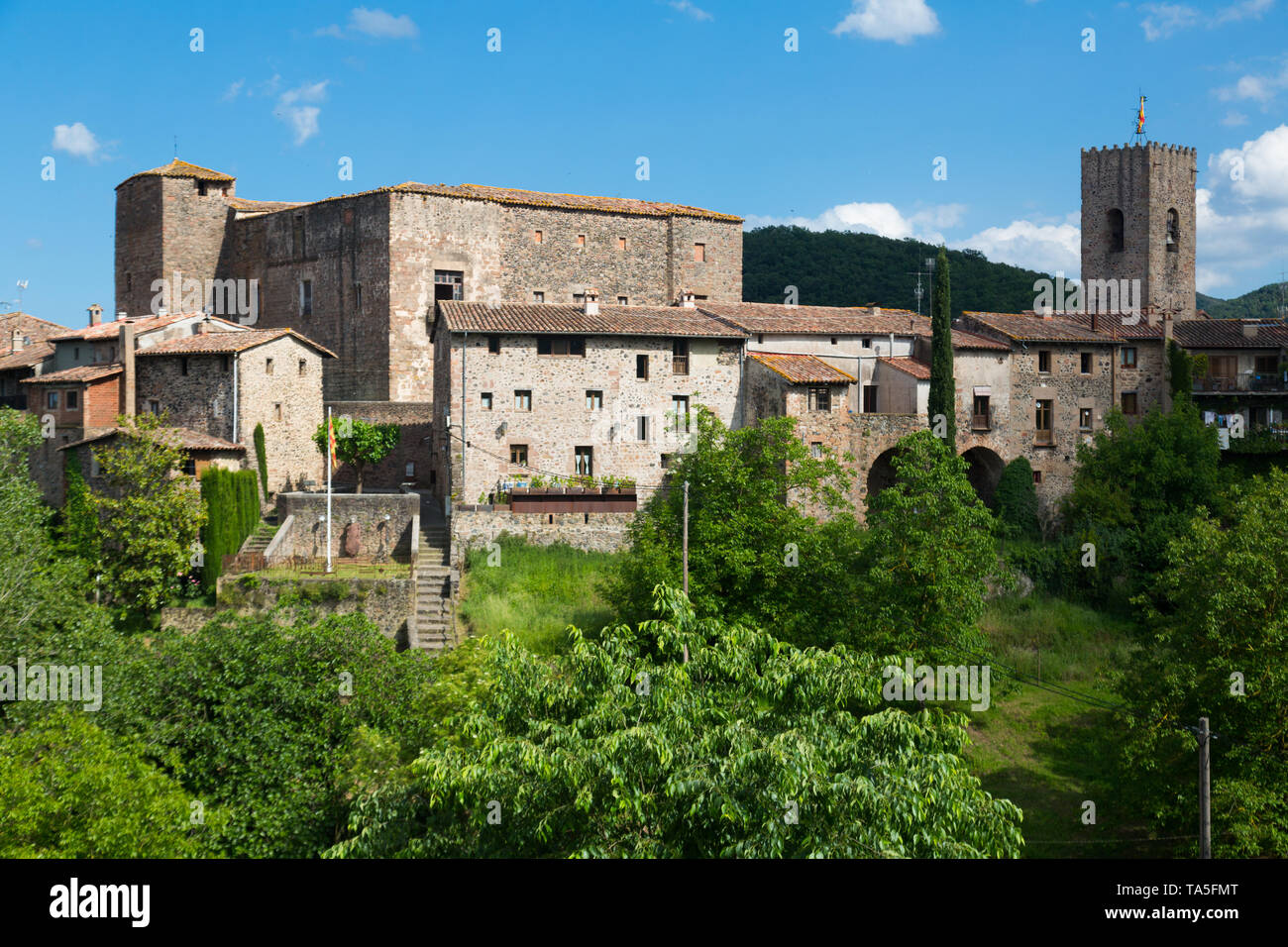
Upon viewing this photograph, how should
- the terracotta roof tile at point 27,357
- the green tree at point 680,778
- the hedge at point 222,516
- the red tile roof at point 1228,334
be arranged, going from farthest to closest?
1. the red tile roof at point 1228,334
2. the terracotta roof tile at point 27,357
3. the hedge at point 222,516
4. the green tree at point 680,778

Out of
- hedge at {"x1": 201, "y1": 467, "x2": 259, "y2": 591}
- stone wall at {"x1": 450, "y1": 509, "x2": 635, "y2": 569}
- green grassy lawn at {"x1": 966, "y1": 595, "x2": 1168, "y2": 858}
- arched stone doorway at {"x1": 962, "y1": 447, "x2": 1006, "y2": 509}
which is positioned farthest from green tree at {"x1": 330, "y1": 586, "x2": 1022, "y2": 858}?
arched stone doorway at {"x1": 962, "y1": 447, "x2": 1006, "y2": 509}

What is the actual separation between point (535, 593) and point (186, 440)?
12.1m

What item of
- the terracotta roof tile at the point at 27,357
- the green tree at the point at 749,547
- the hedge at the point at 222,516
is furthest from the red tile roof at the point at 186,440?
the green tree at the point at 749,547

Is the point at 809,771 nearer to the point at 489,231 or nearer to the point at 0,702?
the point at 0,702

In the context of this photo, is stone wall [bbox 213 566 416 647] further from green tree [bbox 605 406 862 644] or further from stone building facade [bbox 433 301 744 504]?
stone building facade [bbox 433 301 744 504]

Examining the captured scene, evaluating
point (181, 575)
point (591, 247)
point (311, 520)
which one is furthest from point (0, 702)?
point (591, 247)

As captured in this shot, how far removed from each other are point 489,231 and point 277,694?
3112cm

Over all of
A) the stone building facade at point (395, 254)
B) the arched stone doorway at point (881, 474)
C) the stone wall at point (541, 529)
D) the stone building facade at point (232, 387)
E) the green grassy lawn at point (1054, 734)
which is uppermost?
the stone building facade at point (395, 254)

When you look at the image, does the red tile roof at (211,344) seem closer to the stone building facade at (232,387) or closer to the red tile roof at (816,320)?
the stone building facade at (232,387)

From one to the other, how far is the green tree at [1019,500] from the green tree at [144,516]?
27.0m

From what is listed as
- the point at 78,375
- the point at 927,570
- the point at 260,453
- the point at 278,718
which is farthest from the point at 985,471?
the point at 78,375

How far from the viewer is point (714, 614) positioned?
26.4 m

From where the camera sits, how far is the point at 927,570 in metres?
26.1

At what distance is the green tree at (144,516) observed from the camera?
29.2 m
